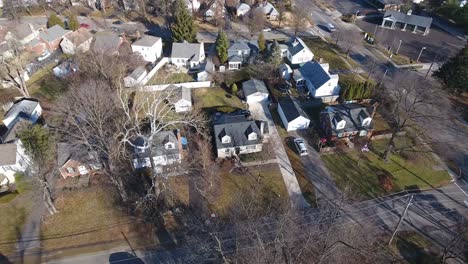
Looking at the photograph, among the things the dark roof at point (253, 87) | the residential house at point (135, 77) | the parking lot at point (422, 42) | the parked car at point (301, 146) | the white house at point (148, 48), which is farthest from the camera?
the parking lot at point (422, 42)

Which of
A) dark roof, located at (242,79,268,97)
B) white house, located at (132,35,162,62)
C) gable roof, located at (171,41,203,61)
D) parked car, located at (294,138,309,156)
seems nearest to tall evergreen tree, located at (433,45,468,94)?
parked car, located at (294,138,309,156)

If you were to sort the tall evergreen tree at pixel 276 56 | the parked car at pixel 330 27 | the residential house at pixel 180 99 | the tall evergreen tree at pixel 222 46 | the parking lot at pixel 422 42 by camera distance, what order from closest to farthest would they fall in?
the residential house at pixel 180 99, the tall evergreen tree at pixel 276 56, the tall evergreen tree at pixel 222 46, the parking lot at pixel 422 42, the parked car at pixel 330 27

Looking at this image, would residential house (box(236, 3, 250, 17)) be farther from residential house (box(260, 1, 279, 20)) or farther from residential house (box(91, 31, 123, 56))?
residential house (box(91, 31, 123, 56))

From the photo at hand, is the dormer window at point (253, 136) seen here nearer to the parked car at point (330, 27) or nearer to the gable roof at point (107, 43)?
the gable roof at point (107, 43)

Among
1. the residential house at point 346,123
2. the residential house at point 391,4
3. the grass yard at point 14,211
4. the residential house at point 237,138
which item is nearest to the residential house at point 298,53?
the residential house at point 346,123

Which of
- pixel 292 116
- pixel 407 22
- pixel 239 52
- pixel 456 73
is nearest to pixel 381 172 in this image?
pixel 292 116

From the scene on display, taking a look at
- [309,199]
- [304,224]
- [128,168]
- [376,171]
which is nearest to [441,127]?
[376,171]

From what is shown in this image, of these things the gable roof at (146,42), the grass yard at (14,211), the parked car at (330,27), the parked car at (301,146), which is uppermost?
the parked car at (330,27)

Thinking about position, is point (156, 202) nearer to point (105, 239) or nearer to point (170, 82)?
point (105, 239)
